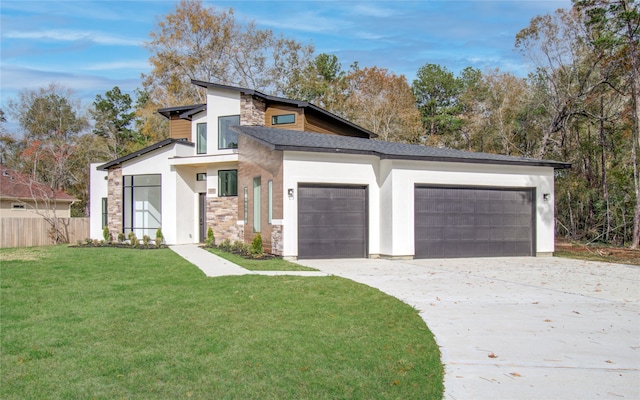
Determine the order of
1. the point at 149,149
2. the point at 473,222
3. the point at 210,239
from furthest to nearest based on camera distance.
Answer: the point at 149,149
the point at 210,239
the point at 473,222

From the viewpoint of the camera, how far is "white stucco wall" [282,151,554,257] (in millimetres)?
13648

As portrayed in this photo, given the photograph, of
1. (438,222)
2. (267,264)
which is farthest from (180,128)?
(438,222)

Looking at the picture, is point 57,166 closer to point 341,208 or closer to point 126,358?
point 341,208

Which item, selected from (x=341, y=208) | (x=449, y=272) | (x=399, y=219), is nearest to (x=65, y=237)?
(x=341, y=208)

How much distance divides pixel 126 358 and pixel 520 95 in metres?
29.6

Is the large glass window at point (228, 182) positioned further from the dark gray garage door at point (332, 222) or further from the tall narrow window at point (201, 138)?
the dark gray garage door at point (332, 222)

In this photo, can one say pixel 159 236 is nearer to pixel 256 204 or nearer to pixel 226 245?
pixel 226 245

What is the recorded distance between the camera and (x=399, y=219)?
46.1 feet

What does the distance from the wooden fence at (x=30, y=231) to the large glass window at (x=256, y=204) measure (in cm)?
1242

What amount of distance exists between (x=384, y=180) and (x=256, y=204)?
464cm

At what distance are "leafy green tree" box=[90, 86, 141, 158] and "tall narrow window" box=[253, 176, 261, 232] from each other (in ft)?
83.3

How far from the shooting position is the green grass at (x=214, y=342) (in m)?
4.32

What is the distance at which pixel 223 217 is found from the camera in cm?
1962

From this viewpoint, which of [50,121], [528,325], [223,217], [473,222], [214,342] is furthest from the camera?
[50,121]
